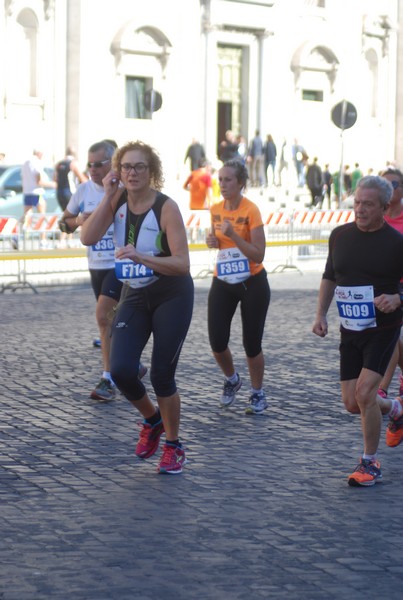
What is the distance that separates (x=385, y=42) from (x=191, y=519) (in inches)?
1880

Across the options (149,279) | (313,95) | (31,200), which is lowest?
(31,200)

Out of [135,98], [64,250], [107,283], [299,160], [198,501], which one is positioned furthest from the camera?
[299,160]

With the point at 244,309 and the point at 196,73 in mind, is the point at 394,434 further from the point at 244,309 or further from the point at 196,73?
the point at 196,73

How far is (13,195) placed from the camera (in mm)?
27609

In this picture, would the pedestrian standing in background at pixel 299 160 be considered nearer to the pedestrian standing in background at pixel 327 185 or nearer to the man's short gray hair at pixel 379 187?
the pedestrian standing in background at pixel 327 185

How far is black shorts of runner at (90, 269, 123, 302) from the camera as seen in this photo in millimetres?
10164

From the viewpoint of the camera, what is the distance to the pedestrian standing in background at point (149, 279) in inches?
288

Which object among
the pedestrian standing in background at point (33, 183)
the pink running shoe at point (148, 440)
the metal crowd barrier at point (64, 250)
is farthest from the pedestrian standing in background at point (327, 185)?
the pink running shoe at point (148, 440)

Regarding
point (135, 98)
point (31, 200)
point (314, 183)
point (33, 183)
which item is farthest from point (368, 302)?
point (135, 98)

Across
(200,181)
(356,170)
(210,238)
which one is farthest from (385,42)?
(210,238)

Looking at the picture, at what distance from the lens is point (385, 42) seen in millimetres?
52500

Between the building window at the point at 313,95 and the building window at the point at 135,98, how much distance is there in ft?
27.5

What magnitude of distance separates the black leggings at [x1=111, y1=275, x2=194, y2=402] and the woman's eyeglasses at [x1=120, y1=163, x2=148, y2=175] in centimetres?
56

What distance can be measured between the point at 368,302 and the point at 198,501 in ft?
4.50
